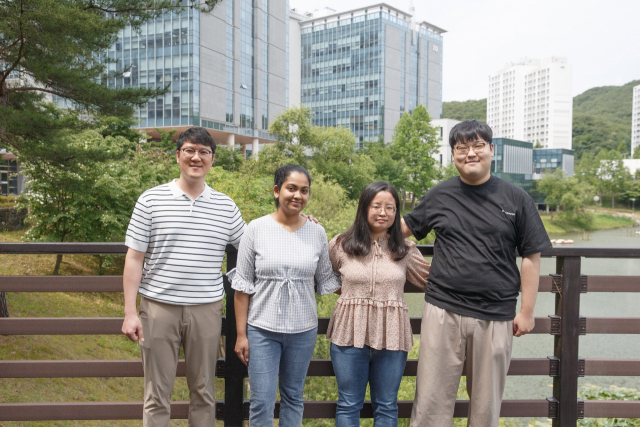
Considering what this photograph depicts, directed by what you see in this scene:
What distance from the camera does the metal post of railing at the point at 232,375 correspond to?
259 cm

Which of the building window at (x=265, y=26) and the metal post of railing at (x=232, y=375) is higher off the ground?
the building window at (x=265, y=26)

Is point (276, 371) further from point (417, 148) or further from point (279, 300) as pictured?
point (417, 148)

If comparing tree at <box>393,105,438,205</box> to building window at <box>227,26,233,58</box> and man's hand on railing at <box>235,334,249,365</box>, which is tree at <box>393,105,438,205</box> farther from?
man's hand on railing at <box>235,334,249,365</box>

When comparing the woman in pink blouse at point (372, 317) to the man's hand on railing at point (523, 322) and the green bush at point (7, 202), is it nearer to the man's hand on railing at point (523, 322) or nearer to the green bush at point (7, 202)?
the man's hand on railing at point (523, 322)

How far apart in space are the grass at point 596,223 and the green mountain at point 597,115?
35.8 meters

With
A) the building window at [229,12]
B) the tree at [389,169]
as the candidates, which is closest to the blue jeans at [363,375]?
the tree at [389,169]

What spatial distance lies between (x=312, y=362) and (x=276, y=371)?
462 millimetres

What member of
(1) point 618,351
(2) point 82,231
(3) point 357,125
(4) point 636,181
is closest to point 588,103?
(4) point 636,181

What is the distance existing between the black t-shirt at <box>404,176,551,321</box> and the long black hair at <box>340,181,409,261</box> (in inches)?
7.0

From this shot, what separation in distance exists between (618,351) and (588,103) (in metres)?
119

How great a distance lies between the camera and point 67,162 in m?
8.45

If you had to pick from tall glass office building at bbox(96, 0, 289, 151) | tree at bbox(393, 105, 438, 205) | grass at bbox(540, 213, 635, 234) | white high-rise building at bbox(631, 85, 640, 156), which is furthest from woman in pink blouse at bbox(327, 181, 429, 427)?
white high-rise building at bbox(631, 85, 640, 156)

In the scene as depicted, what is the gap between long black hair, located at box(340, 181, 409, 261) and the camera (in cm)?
240

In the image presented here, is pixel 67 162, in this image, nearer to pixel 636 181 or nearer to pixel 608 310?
pixel 608 310
